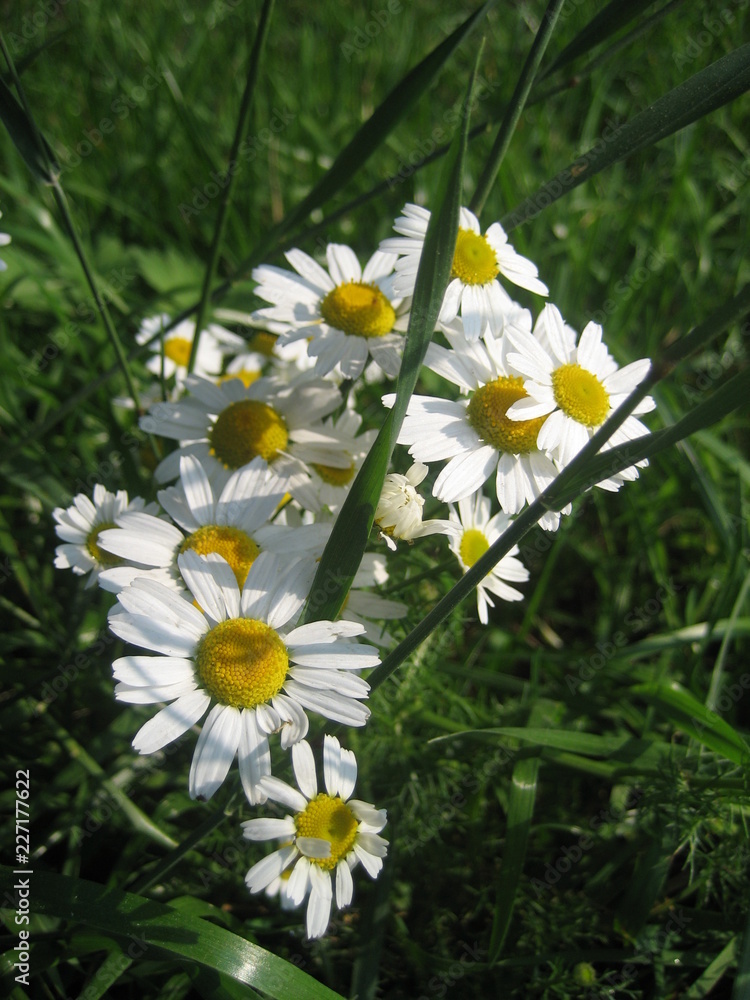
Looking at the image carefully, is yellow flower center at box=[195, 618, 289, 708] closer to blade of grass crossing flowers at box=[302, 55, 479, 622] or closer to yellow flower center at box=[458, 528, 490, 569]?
blade of grass crossing flowers at box=[302, 55, 479, 622]

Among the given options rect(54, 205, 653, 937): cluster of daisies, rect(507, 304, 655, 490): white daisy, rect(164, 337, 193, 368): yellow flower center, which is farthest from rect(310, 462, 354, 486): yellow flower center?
rect(164, 337, 193, 368): yellow flower center

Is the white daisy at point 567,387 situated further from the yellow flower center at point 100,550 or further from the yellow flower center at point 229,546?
the yellow flower center at point 100,550

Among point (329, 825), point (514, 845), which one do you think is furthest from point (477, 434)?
point (514, 845)

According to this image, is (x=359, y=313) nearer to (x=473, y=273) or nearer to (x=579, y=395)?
(x=473, y=273)

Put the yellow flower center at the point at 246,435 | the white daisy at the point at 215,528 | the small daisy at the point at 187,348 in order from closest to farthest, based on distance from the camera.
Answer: the white daisy at the point at 215,528 → the yellow flower center at the point at 246,435 → the small daisy at the point at 187,348

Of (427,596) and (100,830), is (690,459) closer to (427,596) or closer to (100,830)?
(427,596)

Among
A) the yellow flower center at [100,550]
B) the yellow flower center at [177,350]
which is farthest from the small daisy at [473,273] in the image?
the yellow flower center at [177,350]

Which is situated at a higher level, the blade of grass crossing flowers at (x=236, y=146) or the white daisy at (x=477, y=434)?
the blade of grass crossing flowers at (x=236, y=146)
